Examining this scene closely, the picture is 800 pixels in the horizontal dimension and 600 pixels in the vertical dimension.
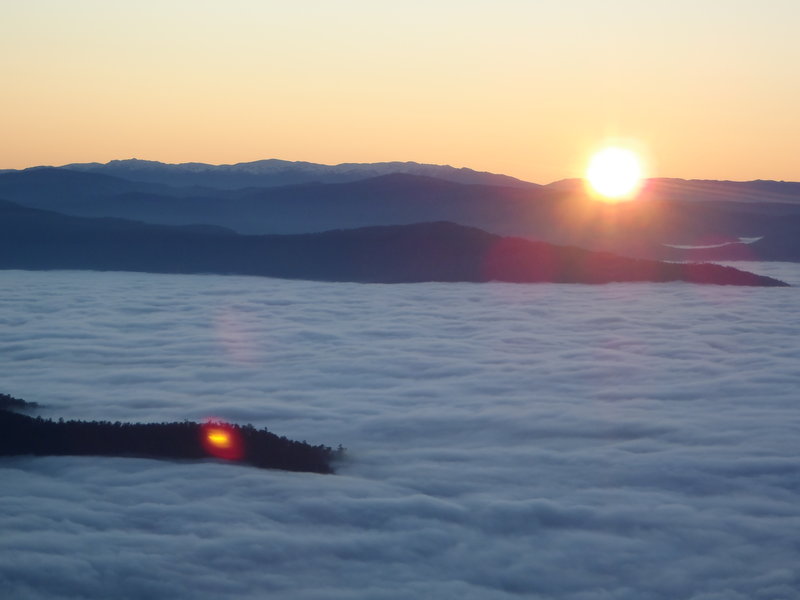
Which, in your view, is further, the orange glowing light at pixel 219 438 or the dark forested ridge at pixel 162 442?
the orange glowing light at pixel 219 438

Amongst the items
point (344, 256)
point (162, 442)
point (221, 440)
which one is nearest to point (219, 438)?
point (221, 440)

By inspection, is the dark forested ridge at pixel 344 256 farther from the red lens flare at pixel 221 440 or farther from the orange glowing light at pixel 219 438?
the orange glowing light at pixel 219 438

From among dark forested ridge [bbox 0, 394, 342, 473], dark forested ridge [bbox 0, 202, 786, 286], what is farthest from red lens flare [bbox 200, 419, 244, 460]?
dark forested ridge [bbox 0, 202, 786, 286]

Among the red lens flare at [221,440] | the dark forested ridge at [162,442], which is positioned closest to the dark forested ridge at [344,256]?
the red lens flare at [221,440]

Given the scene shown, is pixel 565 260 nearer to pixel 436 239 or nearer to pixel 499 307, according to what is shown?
pixel 436 239

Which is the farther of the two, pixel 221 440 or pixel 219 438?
pixel 219 438

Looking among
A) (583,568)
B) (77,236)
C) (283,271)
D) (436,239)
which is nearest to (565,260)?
(436,239)

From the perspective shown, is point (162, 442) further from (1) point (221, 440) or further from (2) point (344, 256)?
(2) point (344, 256)

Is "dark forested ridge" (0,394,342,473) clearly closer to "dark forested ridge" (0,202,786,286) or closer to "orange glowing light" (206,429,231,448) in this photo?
"orange glowing light" (206,429,231,448)
